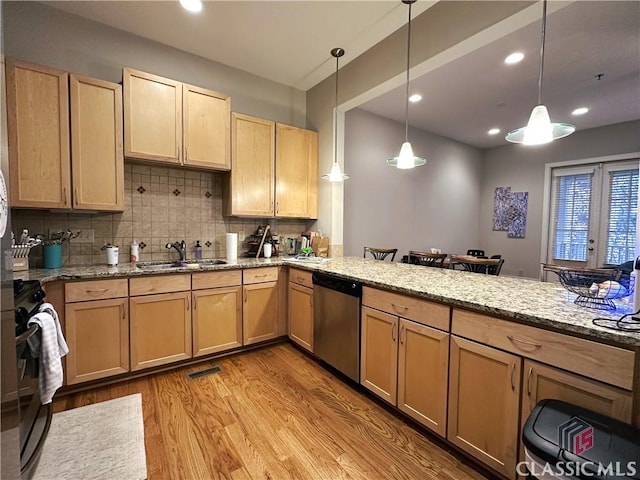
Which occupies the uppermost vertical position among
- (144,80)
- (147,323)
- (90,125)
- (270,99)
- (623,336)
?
(270,99)

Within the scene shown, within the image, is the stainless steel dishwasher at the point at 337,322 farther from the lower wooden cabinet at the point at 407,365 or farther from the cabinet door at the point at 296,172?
the cabinet door at the point at 296,172

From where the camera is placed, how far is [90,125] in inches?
90.8

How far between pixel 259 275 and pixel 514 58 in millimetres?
3349

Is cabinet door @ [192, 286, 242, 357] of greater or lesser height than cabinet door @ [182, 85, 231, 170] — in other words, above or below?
below

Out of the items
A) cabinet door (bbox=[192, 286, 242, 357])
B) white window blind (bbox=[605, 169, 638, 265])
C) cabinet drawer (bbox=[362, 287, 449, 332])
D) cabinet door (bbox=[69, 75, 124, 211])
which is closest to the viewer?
cabinet drawer (bbox=[362, 287, 449, 332])

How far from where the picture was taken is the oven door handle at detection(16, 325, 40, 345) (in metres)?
1.17

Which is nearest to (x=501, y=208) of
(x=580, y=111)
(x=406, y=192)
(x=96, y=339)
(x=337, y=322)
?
(x=580, y=111)

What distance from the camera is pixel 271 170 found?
3.26 metres

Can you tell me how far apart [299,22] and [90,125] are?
76.8 inches

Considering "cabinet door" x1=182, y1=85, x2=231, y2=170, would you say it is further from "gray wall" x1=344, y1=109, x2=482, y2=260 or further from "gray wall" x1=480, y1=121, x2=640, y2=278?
"gray wall" x1=480, y1=121, x2=640, y2=278

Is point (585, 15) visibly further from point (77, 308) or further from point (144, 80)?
point (77, 308)

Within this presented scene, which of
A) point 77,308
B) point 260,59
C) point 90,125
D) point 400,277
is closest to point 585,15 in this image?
point 400,277

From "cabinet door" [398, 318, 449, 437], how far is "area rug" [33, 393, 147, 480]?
1.51m

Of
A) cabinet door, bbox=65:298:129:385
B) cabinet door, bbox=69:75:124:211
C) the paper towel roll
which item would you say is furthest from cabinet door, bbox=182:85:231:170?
cabinet door, bbox=65:298:129:385
